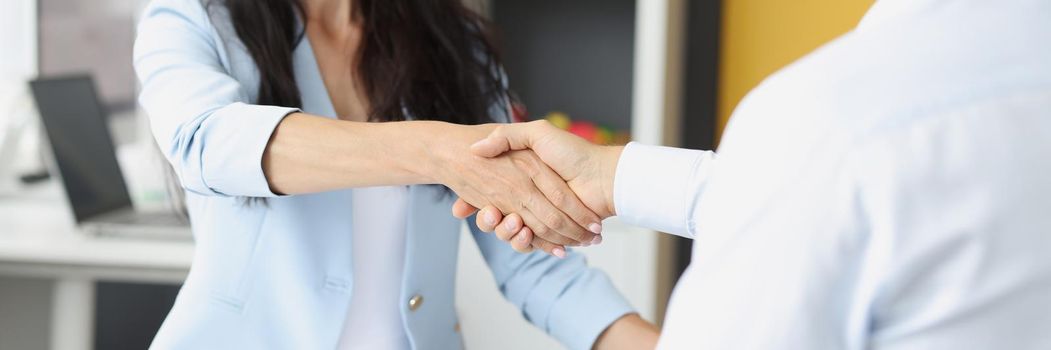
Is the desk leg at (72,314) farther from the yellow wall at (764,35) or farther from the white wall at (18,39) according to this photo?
the yellow wall at (764,35)

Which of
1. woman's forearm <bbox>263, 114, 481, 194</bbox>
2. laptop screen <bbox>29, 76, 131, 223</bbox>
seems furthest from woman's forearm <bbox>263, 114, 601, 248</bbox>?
laptop screen <bbox>29, 76, 131, 223</bbox>

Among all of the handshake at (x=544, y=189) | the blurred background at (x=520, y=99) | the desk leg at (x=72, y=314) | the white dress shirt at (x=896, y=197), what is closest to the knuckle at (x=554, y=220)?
the handshake at (x=544, y=189)

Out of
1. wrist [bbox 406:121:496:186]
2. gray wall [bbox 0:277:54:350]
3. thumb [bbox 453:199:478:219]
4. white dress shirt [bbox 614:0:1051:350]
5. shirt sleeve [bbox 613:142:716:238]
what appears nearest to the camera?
white dress shirt [bbox 614:0:1051:350]

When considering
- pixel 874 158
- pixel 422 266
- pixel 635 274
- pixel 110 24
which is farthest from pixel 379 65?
pixel 110 24

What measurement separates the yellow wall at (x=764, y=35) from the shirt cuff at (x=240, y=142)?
4.47ft

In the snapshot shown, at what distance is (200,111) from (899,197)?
0.73 m

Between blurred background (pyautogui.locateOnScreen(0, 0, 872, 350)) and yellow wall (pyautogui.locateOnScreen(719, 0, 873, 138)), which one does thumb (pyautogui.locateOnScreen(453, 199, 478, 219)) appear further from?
yellow wall (pyautogui.locateOnScreen(719, 0, 873, 138))

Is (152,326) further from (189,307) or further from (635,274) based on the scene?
(189,307)

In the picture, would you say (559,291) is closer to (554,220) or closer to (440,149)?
(554,220)

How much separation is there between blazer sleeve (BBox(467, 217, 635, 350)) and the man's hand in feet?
0.60

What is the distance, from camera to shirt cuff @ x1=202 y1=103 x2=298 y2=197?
100 centimetres

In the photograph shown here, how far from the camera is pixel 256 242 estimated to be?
116 cm

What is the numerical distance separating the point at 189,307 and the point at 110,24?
172 cm

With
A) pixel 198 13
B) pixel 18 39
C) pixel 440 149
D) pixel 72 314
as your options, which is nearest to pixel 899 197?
pixel 440 149
